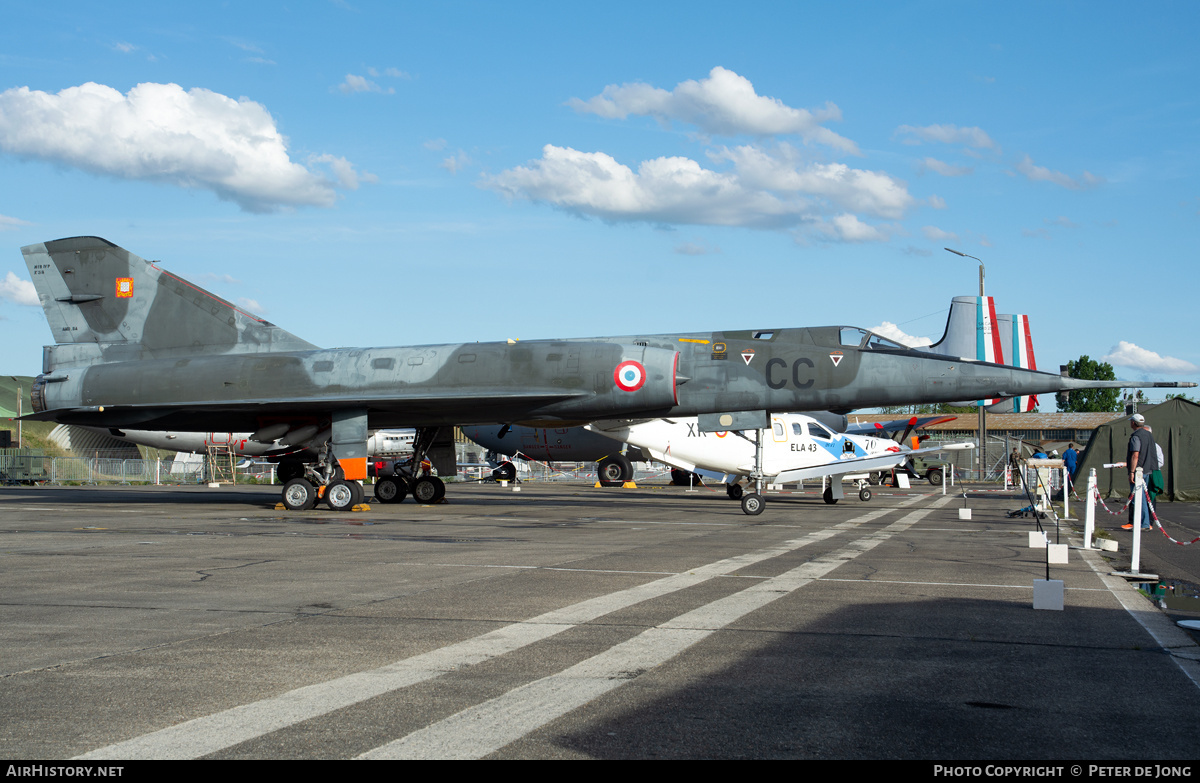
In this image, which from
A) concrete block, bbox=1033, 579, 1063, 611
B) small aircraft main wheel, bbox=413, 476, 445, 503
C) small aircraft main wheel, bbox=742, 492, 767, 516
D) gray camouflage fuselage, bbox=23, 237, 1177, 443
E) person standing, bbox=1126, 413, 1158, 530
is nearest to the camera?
concrete block, bbox=1033, 579, 1063, 611

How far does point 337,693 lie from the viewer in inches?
167

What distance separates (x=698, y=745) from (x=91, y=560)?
8.55m

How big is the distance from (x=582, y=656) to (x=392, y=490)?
19265 millimetres

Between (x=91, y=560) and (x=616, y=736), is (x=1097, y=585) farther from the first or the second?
(x=91, y=560)

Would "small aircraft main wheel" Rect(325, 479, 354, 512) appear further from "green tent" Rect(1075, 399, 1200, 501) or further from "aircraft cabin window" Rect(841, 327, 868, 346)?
"green tent" Rect(1075, 399, 1200, 501)

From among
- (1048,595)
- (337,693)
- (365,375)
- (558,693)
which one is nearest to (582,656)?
(558,693)

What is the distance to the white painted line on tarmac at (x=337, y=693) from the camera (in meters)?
3.44

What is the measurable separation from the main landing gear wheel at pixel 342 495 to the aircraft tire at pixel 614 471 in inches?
719

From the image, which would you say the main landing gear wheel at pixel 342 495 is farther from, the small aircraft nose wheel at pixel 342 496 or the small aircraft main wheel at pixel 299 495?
the small aircraft main wheel at pixel 299 495

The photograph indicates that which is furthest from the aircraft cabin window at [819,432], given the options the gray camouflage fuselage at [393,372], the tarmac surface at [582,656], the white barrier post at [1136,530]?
the white barrier post at [1136,530]

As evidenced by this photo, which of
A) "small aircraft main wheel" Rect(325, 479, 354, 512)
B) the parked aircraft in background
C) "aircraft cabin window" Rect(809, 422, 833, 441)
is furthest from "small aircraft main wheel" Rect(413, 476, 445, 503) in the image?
"aircraft cabin window" Rect(809, 422, 833, 441)

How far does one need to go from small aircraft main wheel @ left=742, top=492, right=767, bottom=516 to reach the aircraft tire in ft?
57.6

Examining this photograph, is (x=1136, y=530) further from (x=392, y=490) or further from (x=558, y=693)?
(x=392, y=490)

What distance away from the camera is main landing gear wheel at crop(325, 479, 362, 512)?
19547 millimetres
